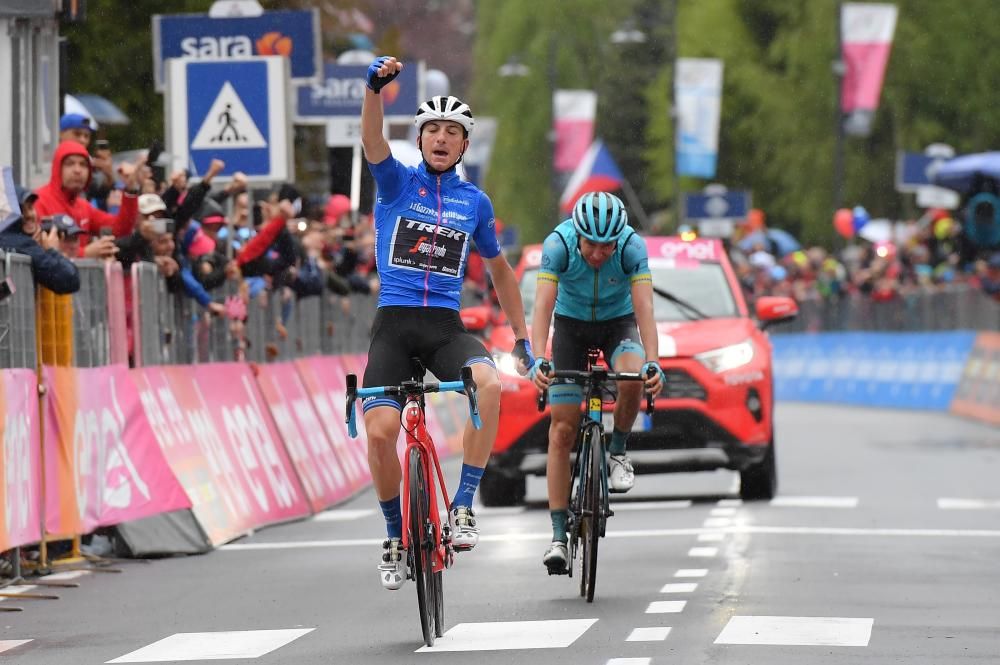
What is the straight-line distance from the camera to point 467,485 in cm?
1122

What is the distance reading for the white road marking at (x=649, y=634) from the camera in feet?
34.4

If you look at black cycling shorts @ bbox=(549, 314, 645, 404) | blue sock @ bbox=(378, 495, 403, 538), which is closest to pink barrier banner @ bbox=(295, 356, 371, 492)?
black cycling shorts @ bbox=(549, 314, 645, 404)

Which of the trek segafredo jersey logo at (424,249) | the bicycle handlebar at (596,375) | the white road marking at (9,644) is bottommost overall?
the white road marking at (9,644)

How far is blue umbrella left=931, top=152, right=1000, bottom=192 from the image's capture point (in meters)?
31.7

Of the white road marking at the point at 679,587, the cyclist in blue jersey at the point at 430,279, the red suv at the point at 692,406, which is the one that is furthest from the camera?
the red suv at the point at 692,406

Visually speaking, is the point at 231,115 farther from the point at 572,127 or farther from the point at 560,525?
the point at 572,127

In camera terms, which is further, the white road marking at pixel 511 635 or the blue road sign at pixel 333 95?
the blue road sign at pixel 333 95

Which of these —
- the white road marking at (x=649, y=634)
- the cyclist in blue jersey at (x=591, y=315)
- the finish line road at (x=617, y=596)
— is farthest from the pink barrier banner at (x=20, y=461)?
the white road marking at (x=649, y=634)

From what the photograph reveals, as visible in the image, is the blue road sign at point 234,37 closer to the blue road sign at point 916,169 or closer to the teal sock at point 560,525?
the teal sock at point 560,525

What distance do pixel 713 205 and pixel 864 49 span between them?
13.7ft

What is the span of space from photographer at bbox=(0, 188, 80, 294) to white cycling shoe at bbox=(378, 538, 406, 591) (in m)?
3.99

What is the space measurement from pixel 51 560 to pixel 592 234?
162 inches

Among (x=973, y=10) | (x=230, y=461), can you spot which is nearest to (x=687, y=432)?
(x=230, y=461)

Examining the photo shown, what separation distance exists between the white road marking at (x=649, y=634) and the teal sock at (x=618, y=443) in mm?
2265
